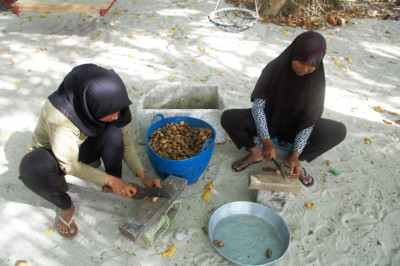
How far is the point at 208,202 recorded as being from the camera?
8.04 ft

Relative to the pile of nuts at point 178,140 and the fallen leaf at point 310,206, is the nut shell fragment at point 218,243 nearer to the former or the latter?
the pile of nuts at point 178,140

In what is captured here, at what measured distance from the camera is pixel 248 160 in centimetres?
274

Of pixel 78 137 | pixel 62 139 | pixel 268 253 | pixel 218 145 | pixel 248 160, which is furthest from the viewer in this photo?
pixel 218 145

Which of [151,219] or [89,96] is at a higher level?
[89,96]

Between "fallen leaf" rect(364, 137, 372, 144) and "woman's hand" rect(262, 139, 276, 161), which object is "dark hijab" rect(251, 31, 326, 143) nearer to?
"woman's hand" rect(262, 139, 276, 161)

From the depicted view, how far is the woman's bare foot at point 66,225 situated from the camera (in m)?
2.12

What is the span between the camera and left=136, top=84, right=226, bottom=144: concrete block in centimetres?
273

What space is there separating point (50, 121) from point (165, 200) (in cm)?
90

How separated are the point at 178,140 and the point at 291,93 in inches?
38.5

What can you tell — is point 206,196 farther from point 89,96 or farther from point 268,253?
point 89,96

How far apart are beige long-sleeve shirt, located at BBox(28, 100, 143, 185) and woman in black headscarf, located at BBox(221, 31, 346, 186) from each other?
121 cm

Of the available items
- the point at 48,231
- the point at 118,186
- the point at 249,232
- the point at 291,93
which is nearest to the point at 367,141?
the point at 291,93

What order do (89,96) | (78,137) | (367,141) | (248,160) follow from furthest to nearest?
(367,141), (248,160), (78,137), (89,96)

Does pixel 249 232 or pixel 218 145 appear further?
pixel 218 145
